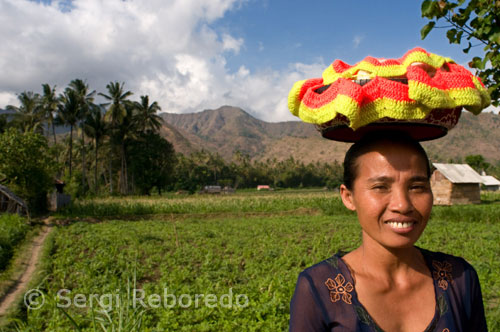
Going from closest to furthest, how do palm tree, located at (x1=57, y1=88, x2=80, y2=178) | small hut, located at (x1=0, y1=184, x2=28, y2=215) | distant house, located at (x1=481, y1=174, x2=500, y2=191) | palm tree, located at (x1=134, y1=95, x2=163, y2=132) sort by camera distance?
small hut, located at (x1=0, y1=184, x2=28, y2=215) → palm tree, located at (x1=57, y1=88, x2=80, y2=178) → palm tree, located at (x1=134, y1=95, x2=163, y2=132) → distant house, located at (x1=481, y1=174, x2=500, y2=191)

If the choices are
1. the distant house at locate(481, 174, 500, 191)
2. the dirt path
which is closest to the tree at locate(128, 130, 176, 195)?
the dirt path

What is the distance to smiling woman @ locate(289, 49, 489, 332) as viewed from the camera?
121 centimetres

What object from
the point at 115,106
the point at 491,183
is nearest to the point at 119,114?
the point at 115,106

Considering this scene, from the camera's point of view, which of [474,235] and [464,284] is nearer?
[464,284]

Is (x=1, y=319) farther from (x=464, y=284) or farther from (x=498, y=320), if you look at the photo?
(x=498, y=320)

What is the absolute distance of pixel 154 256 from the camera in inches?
358

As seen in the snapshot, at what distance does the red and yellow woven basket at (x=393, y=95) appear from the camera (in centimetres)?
116

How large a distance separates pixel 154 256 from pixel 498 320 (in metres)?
7.53

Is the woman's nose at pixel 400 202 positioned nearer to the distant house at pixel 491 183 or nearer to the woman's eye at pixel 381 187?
the woman's eye at pixel 381 187

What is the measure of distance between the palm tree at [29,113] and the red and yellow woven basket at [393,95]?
42.1 m

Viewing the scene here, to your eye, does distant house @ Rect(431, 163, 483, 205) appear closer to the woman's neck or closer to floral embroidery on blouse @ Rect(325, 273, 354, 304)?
the woman's neck

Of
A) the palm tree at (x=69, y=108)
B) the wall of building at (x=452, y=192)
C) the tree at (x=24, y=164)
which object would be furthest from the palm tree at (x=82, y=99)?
the wall of building at (x=452, y=192)

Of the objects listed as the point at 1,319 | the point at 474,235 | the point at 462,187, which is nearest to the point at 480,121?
the point at 462,187

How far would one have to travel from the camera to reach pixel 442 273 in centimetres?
156
